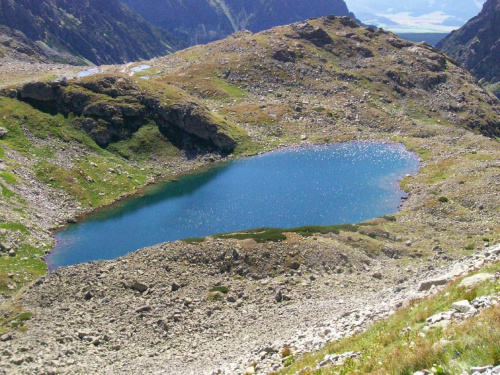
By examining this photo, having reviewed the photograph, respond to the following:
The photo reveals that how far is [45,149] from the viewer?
10562cm

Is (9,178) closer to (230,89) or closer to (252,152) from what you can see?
(252,152)

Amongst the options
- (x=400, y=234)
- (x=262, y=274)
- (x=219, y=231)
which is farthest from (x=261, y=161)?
(x=262, y=274)

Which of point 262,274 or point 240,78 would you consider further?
point 240,78

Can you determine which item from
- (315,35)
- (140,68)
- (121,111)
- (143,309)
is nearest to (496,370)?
(143,309)

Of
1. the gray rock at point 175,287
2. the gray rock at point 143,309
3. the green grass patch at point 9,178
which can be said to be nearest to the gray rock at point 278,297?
the gray rock at point 175,287

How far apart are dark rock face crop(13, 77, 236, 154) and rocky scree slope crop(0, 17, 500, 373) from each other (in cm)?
57

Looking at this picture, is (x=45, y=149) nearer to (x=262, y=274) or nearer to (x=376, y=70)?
(x=262, y=274)

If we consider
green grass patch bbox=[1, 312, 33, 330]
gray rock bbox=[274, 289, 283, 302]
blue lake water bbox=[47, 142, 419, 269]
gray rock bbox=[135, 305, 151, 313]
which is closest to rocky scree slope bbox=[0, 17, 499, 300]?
blue lake water bbox=[47, 142, 419, 269]

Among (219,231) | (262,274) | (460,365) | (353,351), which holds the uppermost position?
(460,365)

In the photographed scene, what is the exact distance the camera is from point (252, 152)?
5022 inches

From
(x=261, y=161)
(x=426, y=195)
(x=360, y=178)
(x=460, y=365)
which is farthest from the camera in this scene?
(x=261, y=161)

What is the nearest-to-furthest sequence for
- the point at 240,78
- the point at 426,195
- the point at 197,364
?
the point at 197,364 → the point at 426,195 → the point at 240,78

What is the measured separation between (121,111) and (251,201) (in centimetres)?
5390

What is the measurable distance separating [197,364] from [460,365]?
85.1ft
